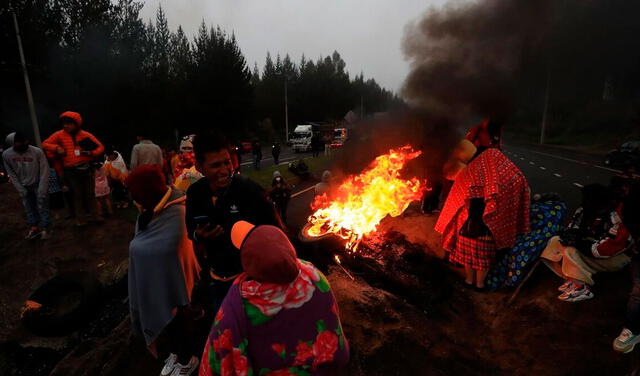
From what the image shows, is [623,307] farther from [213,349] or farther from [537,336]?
[213,349]

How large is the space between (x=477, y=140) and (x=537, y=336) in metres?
2.71

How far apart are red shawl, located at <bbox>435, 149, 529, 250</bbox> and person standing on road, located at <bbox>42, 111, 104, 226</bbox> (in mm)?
7356

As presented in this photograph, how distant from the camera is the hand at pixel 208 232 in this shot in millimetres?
2553

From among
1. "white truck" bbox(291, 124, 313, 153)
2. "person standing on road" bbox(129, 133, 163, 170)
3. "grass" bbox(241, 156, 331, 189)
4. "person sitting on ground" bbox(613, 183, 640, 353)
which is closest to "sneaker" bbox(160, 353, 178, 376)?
"person sitting on ground" bbox(613, 183, 640, 353)

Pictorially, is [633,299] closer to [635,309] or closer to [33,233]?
[635,309]

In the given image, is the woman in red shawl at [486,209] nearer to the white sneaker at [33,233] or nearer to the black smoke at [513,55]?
the black smoke at [513,55]

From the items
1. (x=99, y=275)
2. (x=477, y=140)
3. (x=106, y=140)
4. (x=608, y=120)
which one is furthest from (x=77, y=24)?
(x=608, y=120)

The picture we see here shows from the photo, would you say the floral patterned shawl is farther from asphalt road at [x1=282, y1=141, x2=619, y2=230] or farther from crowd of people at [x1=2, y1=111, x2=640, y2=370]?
asphalt road at [x1=282, y1=141, x2=619, y2=230]

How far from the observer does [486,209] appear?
4.42m

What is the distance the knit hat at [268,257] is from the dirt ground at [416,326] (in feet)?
7.47

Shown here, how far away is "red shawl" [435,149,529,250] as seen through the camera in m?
4.40

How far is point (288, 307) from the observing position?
163 centimetres

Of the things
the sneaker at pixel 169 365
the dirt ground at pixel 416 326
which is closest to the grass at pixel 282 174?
the dirt ground at pixel 416 326

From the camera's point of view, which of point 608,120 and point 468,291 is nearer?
point 468,291
